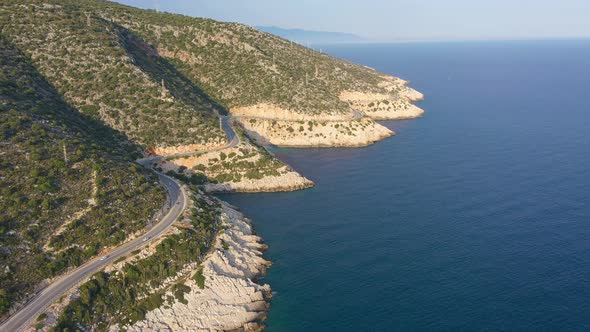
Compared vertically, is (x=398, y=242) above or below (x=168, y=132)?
below

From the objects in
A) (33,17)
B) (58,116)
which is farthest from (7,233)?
(33,17)

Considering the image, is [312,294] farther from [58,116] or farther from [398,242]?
[58,116]

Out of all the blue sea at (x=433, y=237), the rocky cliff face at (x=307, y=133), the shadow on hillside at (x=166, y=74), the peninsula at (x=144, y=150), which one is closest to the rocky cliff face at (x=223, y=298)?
the peninsula at (x=144, y=150)

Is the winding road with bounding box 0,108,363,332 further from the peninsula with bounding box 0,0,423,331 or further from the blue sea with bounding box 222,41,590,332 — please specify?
the blue sea with bounding box 222,41,590,332

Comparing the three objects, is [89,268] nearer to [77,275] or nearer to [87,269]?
[87,269]

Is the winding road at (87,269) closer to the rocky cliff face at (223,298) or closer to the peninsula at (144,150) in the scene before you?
the peninsula at (144,150)

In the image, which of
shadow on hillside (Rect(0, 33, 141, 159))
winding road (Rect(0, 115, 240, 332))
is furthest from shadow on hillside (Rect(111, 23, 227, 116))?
winding road (Rect(0, 115, 240, 332))
